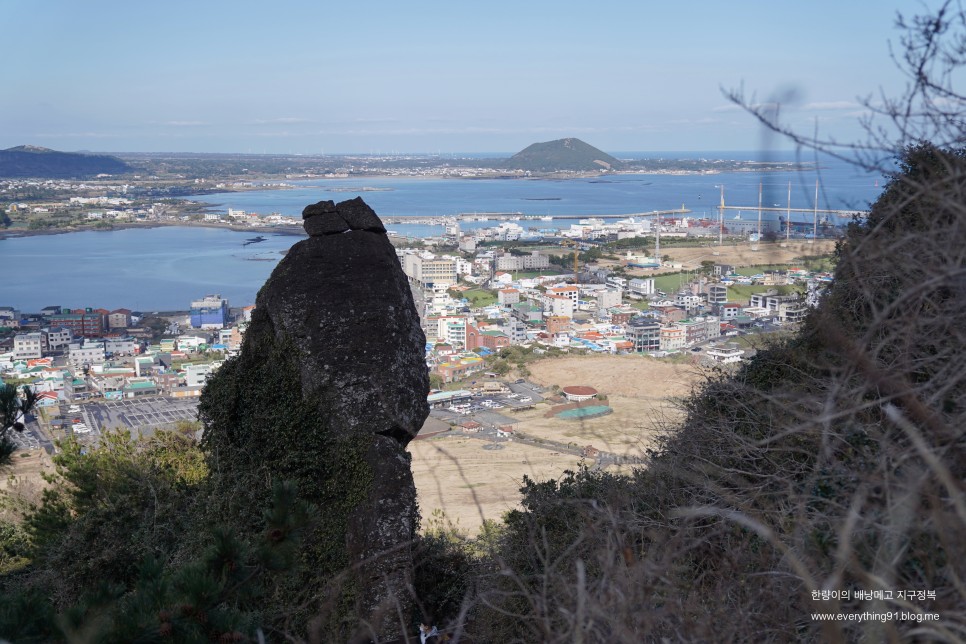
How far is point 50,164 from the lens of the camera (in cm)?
8894

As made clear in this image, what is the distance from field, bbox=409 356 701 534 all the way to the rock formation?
89 centimetres

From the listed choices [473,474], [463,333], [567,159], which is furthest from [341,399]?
[567,159]

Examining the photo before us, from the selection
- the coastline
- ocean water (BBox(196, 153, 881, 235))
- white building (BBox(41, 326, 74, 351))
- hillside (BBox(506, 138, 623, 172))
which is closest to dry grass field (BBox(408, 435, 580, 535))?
white building (BBox(41, 326, 74, 351))

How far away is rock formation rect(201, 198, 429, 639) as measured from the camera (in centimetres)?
555

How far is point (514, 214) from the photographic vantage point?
84.2m

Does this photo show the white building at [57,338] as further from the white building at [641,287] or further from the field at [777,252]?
the field at [777,252]

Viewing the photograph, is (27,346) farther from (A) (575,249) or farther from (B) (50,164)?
(B) (50,164)

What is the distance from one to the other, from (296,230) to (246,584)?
48.2 metres

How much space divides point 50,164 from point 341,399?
96.9 meters

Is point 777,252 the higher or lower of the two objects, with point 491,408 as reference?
higher

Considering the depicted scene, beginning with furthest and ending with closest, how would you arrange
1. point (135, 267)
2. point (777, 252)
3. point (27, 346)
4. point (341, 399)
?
point (135, 267) → point (27, 346) → point (341, 399) → point (777, 252)

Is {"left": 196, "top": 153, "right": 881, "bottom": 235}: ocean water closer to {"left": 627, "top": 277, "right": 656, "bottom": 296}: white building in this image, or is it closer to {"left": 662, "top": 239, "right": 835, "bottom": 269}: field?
{"left": 627, "top": 277, "right": 656, "bottom": 296}: white building

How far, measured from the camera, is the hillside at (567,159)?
124 metres

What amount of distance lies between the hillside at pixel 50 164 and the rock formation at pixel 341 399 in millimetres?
87020
